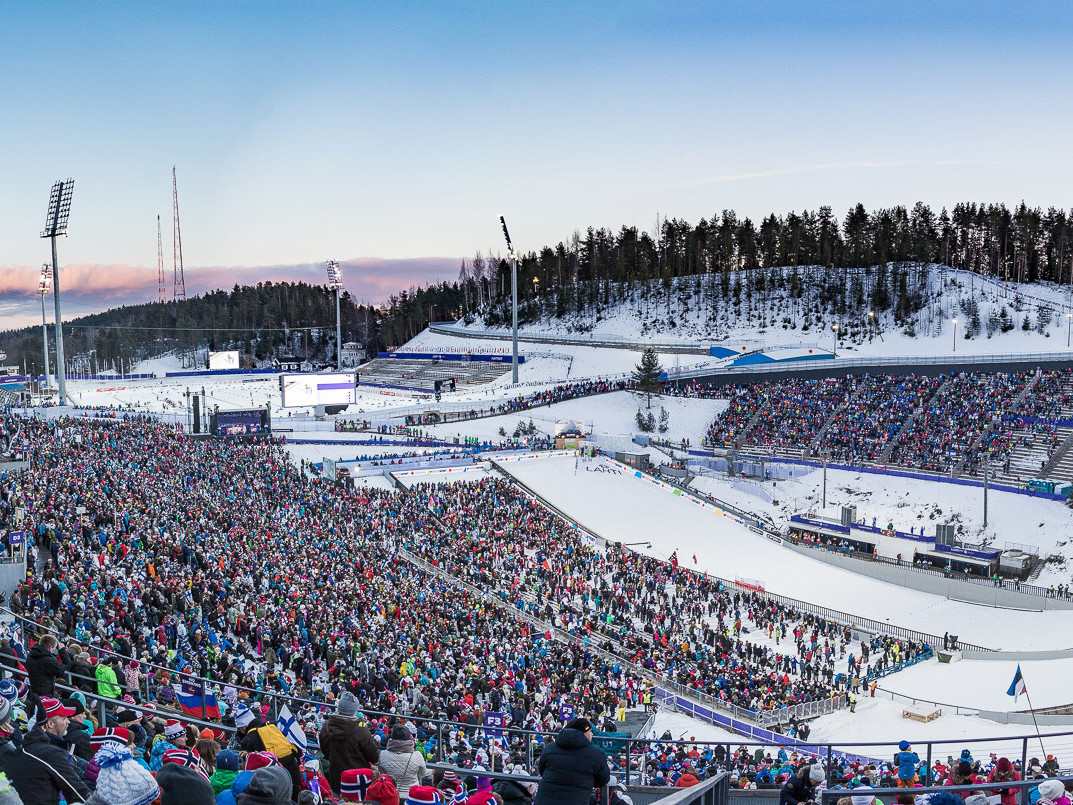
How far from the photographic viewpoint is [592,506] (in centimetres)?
3800

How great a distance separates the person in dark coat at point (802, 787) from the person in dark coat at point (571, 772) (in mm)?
1747

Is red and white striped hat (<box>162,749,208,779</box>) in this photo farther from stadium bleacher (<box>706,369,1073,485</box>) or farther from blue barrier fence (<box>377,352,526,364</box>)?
blue barrier fence (<box>377,352,526,364</box>)

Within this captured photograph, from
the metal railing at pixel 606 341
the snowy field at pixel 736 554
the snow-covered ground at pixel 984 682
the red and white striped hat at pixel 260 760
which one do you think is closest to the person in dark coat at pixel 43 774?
the red and white striped hat at pixel 260 760

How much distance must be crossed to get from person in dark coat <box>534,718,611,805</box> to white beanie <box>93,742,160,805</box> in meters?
1.92

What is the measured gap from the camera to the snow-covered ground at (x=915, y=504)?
115ft

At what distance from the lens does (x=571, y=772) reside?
487 cm

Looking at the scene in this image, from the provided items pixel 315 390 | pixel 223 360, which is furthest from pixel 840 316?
pixel 223 360

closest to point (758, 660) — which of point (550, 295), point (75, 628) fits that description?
point (75, 628)

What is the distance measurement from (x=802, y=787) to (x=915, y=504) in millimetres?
35726

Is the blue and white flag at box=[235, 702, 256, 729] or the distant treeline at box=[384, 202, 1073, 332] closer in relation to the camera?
the blue and white flag at box=[235, 702, 256, 729]

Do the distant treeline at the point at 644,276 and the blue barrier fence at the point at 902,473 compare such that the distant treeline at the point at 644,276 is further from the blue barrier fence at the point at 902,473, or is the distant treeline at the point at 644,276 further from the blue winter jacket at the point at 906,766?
the blue winter jacket at the point at 906,766

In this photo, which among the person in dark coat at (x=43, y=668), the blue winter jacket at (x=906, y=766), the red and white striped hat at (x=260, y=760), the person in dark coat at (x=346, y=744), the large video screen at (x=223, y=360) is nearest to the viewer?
the red and white striped hat at (x=260, y=760)

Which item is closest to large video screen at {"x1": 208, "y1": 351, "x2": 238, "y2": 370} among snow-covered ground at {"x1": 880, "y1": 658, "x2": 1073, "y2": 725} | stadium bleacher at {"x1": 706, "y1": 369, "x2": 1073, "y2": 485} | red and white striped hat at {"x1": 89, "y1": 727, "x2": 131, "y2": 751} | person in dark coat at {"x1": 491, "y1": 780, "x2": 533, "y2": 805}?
stadium bleacher at {"x1": 706, "y1": 369, "x2": 1073, "y2": 485}

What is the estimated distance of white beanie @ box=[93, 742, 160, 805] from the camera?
3.92m
